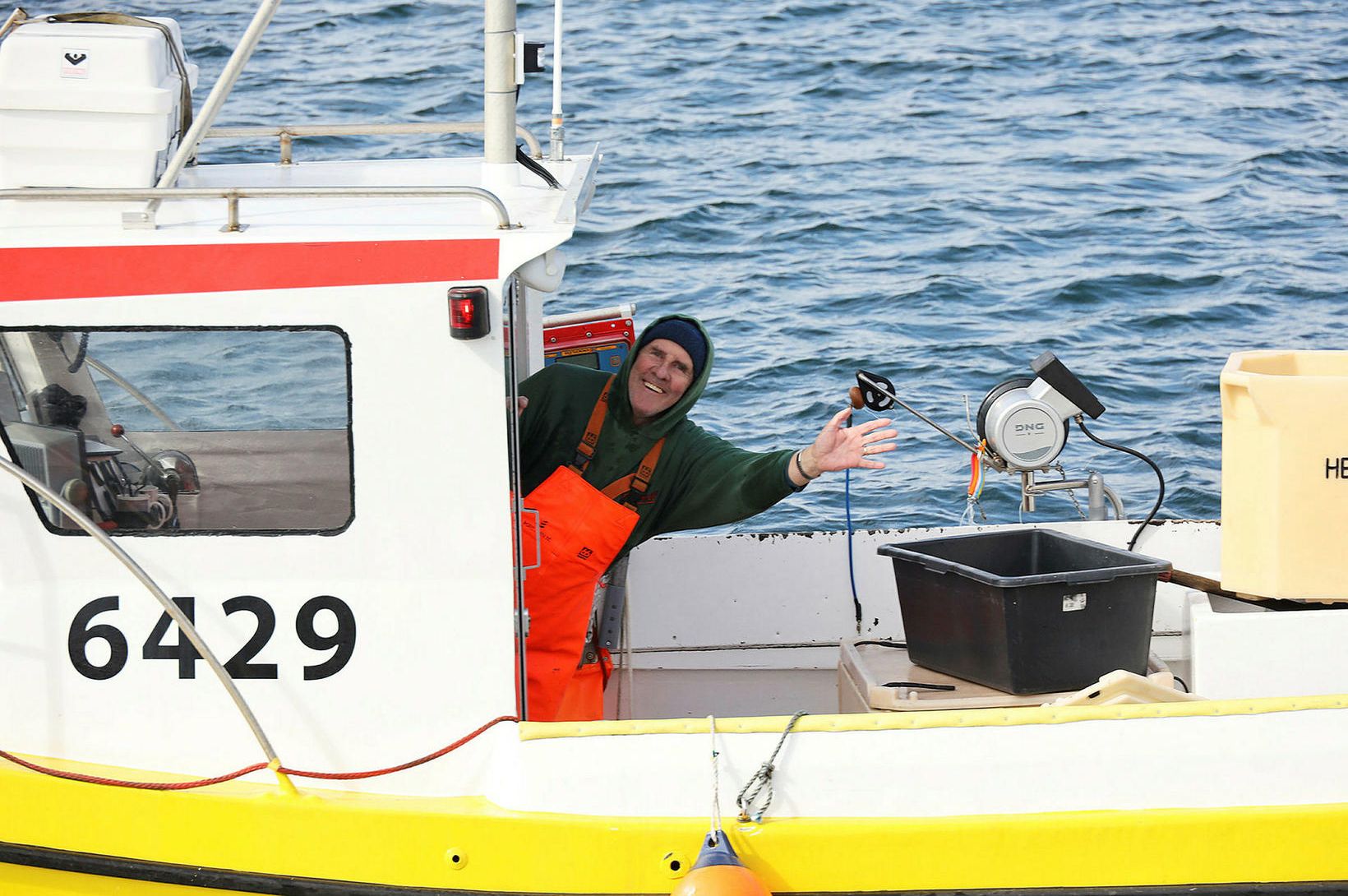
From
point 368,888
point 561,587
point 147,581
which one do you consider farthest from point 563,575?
point 147,581

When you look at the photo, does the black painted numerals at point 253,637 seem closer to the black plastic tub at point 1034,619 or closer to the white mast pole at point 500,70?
the white mast pole at point 500,70

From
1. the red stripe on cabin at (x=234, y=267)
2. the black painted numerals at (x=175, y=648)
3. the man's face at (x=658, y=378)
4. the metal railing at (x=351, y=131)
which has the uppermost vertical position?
the metal railing at (x=351, y=131)

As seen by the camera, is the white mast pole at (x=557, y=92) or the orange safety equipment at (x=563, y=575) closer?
the white mast pole at (x=557, y=92)

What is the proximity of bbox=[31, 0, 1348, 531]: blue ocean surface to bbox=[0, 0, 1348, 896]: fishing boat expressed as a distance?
388 centimetres

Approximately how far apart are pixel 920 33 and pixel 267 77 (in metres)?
6.98

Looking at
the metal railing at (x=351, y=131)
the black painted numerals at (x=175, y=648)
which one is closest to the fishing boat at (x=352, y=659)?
the black painted numerals at (x=175, y=648)

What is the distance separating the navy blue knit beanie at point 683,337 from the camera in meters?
3.99

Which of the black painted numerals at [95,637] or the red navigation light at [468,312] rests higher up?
the red navigation light at [468,312]

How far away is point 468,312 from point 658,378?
3.59 ft

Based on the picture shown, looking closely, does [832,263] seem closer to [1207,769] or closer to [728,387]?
[728,387]

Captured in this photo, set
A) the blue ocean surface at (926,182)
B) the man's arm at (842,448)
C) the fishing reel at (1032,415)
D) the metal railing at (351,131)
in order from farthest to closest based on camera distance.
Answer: the blue ocean surface at (926,182) < the fishing reel at (1032,415) < the metal railing at (351,131) < the man's arm at (842,448)

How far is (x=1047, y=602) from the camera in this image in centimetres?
370

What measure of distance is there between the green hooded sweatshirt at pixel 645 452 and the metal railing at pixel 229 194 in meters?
1.07

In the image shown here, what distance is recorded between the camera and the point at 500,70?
3105mm
